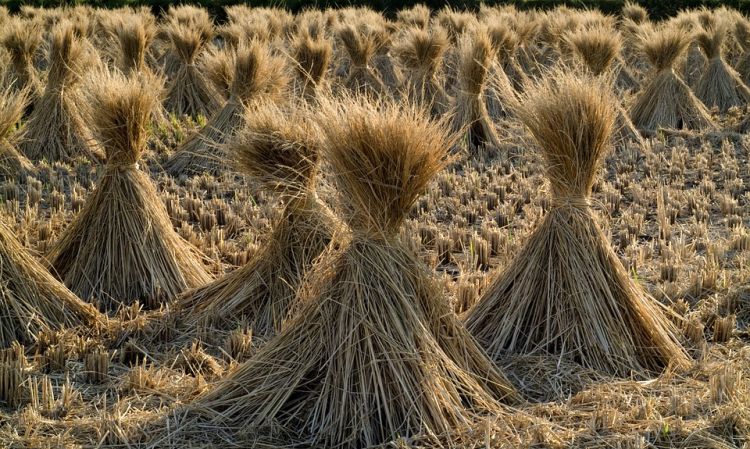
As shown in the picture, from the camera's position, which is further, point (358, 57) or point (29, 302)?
point (358, 57)

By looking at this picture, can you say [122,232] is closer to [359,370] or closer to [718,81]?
[359,370]

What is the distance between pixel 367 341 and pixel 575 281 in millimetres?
1179

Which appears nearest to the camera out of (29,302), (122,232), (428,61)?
(29,302)

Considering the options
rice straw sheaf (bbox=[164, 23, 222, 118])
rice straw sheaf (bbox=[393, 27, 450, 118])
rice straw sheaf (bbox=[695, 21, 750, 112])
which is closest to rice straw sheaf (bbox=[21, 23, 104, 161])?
rice straw sheaf (bbox=[164, 23, 222, 118])

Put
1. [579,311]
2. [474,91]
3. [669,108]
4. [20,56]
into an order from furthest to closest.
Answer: [669,108], [20,56], [474,91], [579,311]

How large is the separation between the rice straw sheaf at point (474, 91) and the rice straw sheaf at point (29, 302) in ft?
15.4

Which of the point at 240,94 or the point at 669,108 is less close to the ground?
the point at 669,108

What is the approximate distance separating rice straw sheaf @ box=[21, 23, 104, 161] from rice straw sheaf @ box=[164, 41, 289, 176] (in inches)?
32.9

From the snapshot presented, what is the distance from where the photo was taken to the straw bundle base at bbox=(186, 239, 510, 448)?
341cm

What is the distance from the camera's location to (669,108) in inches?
391

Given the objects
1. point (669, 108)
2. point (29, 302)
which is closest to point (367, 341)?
point (29, 302)

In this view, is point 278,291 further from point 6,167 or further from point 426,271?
point 6,167

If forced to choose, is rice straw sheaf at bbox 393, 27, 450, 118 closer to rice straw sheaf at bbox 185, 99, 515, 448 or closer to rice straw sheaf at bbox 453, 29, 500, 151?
rice straw sheaf at bbox 453, 29, 500, 151

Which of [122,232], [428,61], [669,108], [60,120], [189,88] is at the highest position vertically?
[428,61]
